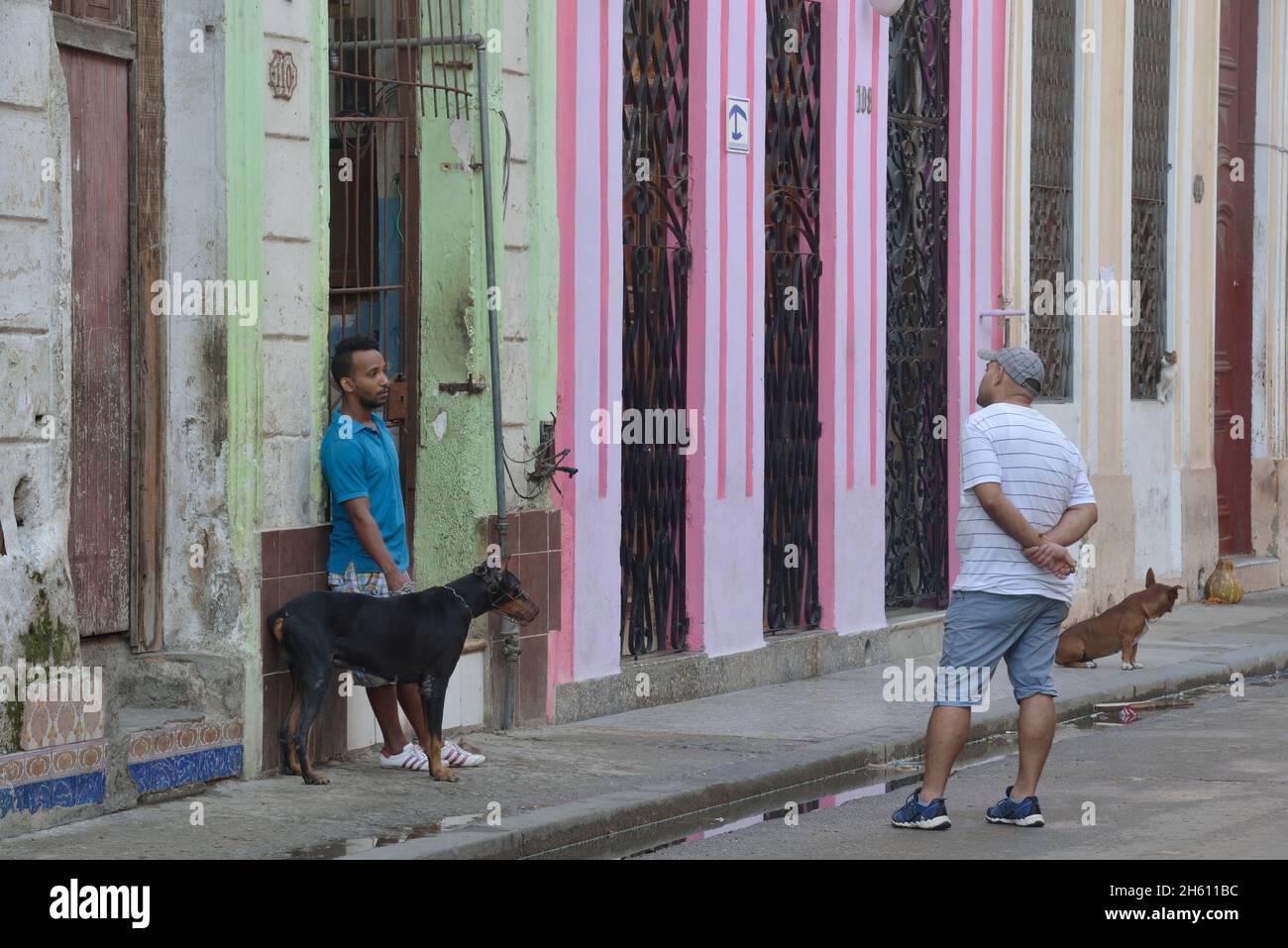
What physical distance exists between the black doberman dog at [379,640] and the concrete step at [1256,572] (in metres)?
11.2

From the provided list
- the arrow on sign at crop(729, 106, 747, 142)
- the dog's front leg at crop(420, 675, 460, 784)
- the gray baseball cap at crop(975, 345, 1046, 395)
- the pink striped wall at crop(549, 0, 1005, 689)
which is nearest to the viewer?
the gray baseball cap at crop(975, 345, 1046, 395)

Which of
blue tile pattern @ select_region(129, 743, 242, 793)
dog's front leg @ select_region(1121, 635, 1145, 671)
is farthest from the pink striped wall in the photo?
blue tile pattern @ select_region(129, 743, 242, 793)

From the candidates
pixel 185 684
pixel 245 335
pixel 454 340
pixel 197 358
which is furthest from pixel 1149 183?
pixel 185 684

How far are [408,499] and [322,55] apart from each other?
2.28 metres

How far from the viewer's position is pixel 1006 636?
9.02 m

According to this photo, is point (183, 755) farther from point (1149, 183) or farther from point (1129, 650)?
point (1149, 183)

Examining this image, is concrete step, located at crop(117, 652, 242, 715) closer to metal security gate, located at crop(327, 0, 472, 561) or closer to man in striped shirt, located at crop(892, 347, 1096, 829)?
metal security gate, located at crop(327, 0, 472, 561)

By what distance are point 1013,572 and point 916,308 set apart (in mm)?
6951

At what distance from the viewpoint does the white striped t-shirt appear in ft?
29.4

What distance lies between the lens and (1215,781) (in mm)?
10406

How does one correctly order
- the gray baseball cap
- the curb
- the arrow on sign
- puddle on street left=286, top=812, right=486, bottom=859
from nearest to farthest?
puddle on street left=286, top=812, right=486, bottom=859 < the curb < the gray baseball cap < the arrow on sign

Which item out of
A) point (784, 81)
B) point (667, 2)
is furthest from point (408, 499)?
point (784, 81)

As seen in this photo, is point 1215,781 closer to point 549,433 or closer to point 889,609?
point 549,433

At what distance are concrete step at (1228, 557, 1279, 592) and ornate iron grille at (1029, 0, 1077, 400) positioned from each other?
339 cm
